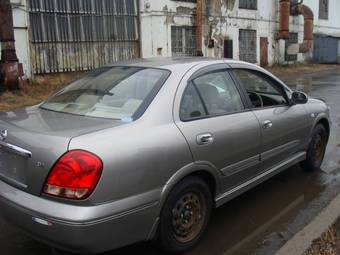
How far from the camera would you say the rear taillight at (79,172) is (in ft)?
9.27

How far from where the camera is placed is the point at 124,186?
2938 mm

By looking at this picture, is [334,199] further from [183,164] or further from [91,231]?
[91,231]

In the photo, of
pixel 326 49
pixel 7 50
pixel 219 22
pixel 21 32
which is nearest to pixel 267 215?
pixel 7 50

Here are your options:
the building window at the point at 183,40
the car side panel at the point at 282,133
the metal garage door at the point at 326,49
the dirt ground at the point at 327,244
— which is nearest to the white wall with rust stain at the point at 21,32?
the building window at the point at 183,40

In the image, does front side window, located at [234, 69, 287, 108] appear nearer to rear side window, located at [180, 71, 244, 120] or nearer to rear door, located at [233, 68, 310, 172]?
rear door, located at [233, 68, 310, 172]

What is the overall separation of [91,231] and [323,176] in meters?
3.58

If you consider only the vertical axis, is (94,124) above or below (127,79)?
below

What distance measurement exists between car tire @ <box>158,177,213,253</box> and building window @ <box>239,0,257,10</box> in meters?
19.4

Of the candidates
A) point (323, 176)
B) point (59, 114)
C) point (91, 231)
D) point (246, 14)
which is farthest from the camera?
point (246, 14)

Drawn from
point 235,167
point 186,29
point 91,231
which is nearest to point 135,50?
point 186,29

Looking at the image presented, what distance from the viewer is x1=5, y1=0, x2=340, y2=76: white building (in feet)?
44.7

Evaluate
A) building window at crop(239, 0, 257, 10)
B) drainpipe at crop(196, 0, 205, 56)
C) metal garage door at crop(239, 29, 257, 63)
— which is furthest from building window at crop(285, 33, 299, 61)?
drainpipe at crop(196, 0, 205, 56)

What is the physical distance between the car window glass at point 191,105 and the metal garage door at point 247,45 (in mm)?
18933

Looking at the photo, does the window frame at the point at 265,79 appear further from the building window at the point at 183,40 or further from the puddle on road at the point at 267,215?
the building window at the point at 183,40
